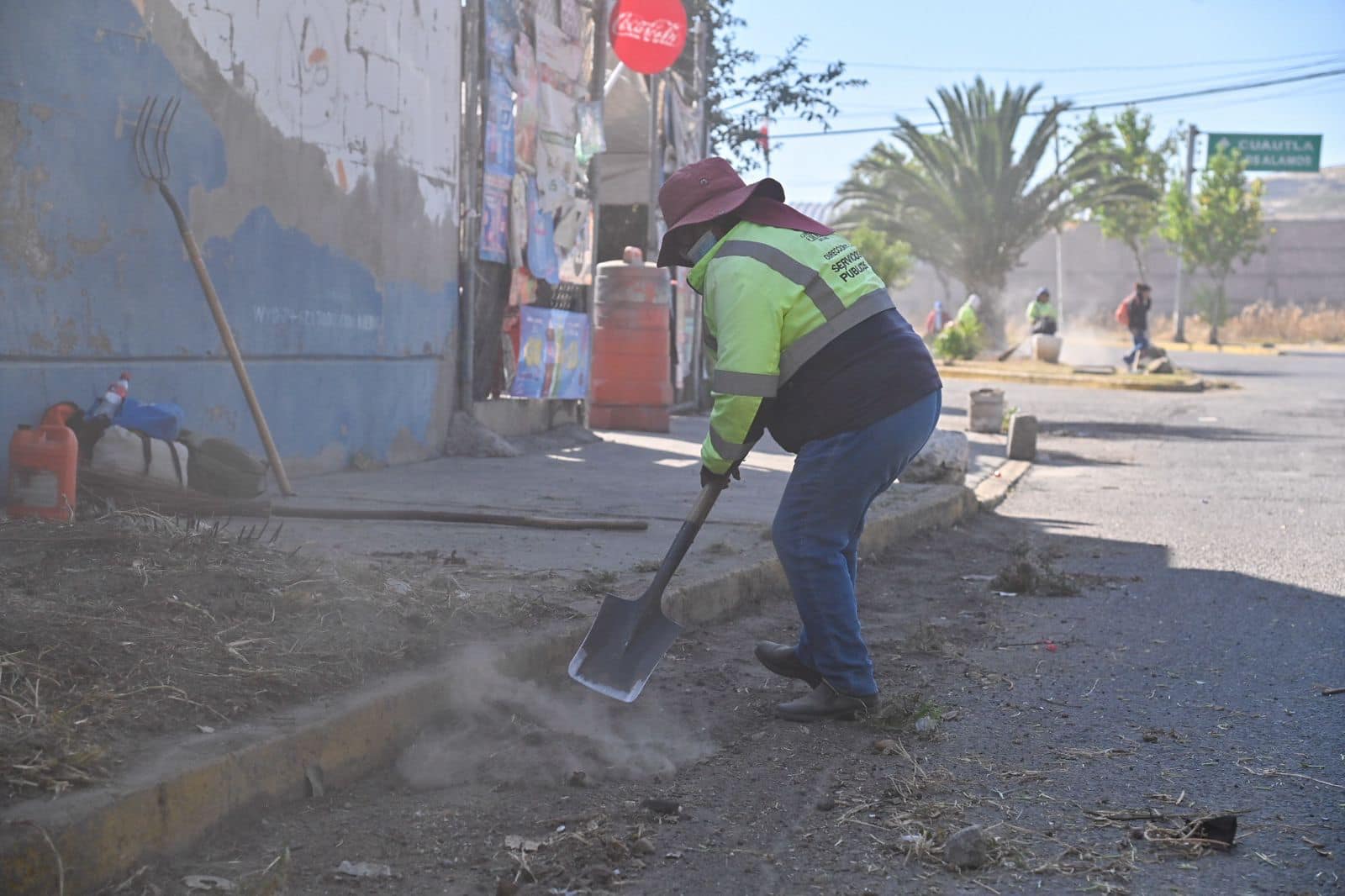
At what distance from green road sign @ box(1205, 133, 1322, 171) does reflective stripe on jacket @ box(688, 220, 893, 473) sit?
41.6 m

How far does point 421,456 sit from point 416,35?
8.63 feet

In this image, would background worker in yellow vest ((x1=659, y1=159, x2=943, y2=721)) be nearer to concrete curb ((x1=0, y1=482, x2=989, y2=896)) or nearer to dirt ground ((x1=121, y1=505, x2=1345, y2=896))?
dirt ground ((x1=121, y1=505, x2=1345, y2=896))

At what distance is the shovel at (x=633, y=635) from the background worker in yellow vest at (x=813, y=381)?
0.19 metres

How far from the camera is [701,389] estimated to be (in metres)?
15.2

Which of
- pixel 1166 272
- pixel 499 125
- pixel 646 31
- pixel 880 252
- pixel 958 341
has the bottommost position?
pixel 958 341

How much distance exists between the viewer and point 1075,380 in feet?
75.6

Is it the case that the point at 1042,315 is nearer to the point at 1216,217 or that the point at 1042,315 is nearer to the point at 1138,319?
the point at 1138,319

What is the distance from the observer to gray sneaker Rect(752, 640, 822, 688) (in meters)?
4.16

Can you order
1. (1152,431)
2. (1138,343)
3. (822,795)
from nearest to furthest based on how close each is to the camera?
(822,795) → (1152,431) → (1138,343)

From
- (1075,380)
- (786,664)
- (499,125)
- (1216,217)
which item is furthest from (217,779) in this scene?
(1216,217)

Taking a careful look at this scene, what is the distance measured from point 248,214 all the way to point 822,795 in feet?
15.3

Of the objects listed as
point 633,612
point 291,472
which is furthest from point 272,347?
point 633,612

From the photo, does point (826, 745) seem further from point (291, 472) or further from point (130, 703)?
point (291, 472)

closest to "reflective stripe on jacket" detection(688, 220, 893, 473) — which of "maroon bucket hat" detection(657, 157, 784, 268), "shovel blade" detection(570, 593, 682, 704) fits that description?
"maroon bucket hat" detection(657, 157, 784, 268)
